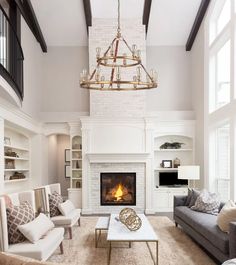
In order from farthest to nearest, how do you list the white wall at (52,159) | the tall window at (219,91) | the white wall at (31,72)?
the white wall at (52,159)
the white wall at (31,72)
the tall window at (219,91)

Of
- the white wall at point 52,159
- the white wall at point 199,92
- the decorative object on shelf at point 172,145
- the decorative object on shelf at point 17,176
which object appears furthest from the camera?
the white wall at point 52,159

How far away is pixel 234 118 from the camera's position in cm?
732

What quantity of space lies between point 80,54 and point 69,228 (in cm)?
586

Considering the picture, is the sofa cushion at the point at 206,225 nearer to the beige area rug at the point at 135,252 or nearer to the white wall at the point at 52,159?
the beige area rug at the point at 135,252

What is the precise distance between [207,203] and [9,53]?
4.47m

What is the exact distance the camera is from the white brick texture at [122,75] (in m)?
10.1

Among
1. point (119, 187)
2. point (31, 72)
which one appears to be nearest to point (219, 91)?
point (119, 187)

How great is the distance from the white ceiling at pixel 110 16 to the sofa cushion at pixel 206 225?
515 centimetres

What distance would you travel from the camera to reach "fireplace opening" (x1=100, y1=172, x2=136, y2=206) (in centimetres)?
1005

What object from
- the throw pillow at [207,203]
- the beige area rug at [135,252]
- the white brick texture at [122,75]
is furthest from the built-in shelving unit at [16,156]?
the throw pillow at [207,203]

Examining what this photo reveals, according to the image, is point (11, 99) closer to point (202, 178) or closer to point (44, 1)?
point (44, 1)

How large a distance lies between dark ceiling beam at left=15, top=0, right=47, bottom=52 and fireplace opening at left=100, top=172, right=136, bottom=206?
4.05m

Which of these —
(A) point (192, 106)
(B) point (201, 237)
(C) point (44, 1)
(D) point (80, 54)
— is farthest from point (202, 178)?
(C) point (44, 1)

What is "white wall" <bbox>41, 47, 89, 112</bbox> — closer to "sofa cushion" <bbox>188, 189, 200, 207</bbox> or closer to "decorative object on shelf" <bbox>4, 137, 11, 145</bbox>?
"decorative object on shelf" <bbox>4, 137, 11, 145</bbox>
